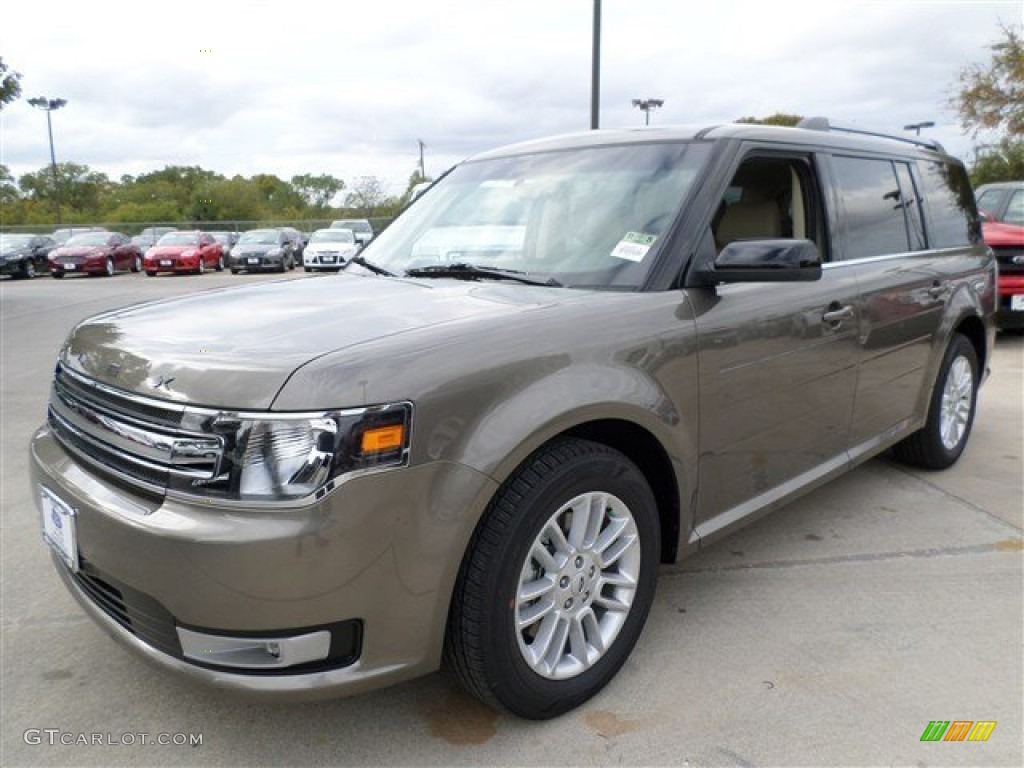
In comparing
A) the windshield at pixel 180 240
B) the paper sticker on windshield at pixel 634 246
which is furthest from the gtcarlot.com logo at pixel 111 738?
the windshield at pixel 180 240

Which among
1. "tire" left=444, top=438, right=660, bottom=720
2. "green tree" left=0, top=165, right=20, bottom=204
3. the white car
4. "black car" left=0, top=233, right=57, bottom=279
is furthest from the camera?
"green tree" left=0, top=165, right=20, bottom=204

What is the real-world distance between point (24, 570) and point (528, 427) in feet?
8.61

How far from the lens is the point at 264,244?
27000 mm

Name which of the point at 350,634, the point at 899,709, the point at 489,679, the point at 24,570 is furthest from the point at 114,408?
the point at 899,709

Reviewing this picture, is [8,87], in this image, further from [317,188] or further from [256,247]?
[317,188]

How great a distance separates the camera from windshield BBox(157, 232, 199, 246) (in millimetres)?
26984

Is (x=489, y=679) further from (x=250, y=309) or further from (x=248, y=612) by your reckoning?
(x=250, y=309)

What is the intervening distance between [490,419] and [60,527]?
1.30 metres

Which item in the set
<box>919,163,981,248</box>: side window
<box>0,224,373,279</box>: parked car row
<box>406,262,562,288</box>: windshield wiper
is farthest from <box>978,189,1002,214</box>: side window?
<box>0,224,373,279</box>: parked car row

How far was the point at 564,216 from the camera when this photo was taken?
3062 mm

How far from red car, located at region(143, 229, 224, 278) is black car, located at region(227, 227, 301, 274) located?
0.88 meters

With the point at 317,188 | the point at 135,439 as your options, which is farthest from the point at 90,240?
the point at 317,188

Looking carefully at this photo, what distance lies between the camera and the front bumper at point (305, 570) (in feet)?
6.05

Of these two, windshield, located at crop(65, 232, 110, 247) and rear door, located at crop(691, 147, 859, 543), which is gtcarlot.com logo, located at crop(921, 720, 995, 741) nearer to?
rear door, located at crop(691, 147, 859, 543)
